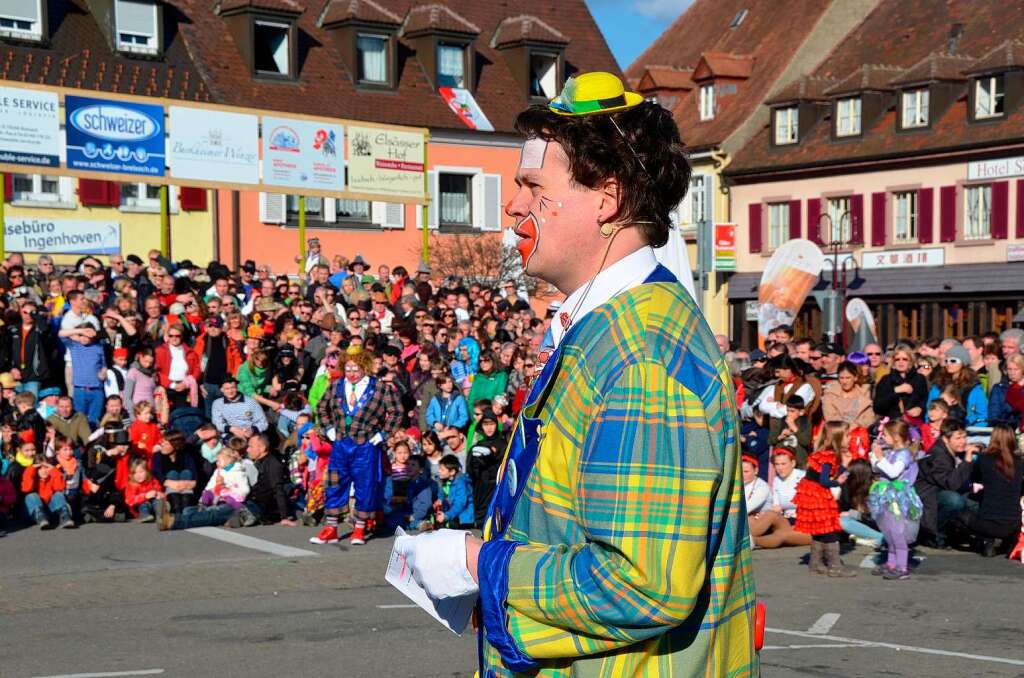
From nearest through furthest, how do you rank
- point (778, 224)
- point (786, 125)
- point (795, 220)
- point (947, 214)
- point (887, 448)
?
point (887, 448) < point (947, 214) < point (795, 220) < point (786, 125) < point (778, 224)

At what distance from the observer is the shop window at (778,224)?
47.8 metres

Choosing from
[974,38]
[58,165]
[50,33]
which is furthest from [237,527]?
[974,38]

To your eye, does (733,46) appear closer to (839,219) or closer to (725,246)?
(725,246)

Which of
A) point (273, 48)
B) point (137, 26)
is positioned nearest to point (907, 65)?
point (273, 48)

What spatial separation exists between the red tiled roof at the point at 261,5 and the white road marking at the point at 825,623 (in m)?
33.2

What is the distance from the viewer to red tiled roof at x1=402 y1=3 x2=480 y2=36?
146 ft

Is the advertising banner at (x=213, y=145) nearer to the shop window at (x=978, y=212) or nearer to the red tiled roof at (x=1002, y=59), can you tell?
the red tiled roof at (x=1002, y=59)

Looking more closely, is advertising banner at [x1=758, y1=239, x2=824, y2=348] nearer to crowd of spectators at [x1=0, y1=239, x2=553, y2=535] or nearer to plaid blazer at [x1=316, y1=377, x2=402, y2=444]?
crowd of spectators at [x1=0, y1=239, x2=553, y2=535]

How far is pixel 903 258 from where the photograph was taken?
4403 centimetres

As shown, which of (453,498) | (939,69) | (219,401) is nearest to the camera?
(453,498)

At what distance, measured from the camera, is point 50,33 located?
37.5 m

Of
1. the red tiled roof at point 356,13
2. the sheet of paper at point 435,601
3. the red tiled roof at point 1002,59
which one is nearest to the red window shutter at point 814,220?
the red tiled roof at point 1002,59

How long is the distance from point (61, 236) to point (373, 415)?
70.0 feet

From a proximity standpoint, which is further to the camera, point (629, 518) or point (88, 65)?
point (88, 65)
